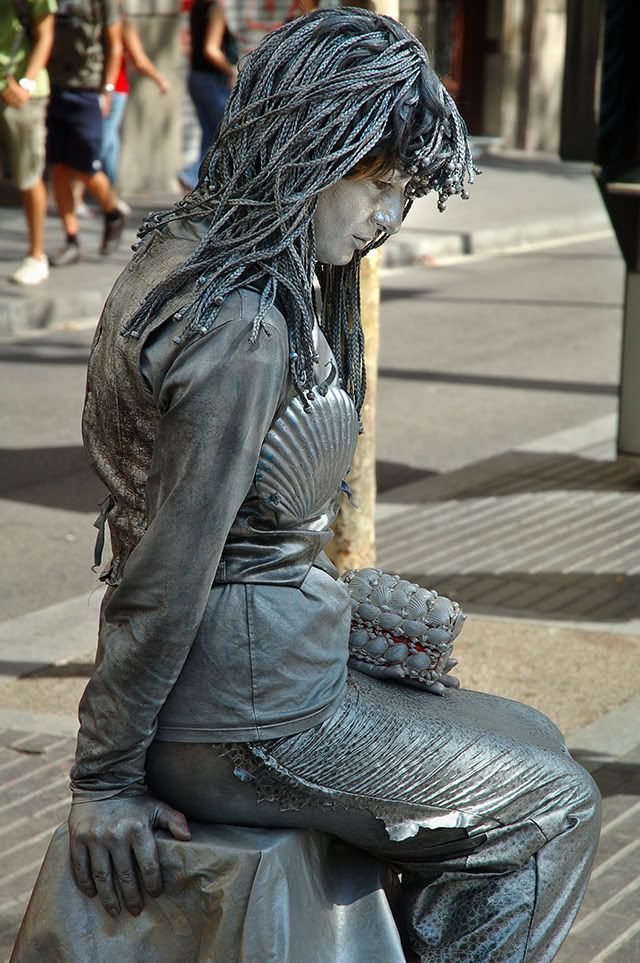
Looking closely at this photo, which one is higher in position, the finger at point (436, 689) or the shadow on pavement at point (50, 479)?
the finger at point (436, 689)

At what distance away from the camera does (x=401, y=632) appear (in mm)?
2676

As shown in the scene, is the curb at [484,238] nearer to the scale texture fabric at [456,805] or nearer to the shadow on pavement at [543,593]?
the shadow on pavement at [543,593]

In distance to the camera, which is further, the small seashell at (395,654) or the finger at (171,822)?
the small seashell at (395,654)

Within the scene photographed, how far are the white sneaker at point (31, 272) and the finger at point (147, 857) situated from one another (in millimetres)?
9845

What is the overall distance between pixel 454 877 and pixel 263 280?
100 cm

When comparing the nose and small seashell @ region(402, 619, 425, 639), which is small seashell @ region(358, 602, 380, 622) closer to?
small seashell @ region(402, 619, 425, 639)

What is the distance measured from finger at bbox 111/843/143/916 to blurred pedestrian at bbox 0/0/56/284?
Answer: 9.27 m

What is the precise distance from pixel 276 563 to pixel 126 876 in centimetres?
52

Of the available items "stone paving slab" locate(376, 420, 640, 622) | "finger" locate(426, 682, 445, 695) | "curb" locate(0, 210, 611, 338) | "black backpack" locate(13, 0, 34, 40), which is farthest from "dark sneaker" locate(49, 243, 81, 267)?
"finger" locate(426, 682, 445, 695)

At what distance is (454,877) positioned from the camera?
8.20ft

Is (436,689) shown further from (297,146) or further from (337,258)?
(297,146)

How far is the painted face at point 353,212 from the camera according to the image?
7.95 feet

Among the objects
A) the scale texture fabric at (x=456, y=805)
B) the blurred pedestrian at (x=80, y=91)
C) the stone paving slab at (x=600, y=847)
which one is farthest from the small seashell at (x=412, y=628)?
the blurred pedestrian at (x=80, y=91)

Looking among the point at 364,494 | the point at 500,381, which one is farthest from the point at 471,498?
the point at 500,381
